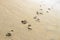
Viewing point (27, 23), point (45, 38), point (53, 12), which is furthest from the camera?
point (53, 12)

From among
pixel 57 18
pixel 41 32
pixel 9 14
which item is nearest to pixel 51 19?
pixel 57 18

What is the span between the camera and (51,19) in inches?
71.3

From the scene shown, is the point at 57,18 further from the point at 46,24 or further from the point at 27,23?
the point at 27,23

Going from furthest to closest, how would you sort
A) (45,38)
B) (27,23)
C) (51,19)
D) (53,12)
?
(53,12) → (51,19) → (27,23) → (45,38)

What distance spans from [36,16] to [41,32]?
335 millimetres

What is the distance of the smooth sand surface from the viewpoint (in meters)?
1.51

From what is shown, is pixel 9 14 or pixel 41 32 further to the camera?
pixel 9 14

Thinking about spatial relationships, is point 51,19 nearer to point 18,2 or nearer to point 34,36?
point 34,36

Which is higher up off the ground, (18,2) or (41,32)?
(18,2)

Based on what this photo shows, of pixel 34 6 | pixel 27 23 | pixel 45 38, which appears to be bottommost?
pixel 45 38

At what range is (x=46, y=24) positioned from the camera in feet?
5.61

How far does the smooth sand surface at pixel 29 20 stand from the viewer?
4.97ft

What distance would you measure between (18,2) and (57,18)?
2.25 ft

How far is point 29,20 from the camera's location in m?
1.74
